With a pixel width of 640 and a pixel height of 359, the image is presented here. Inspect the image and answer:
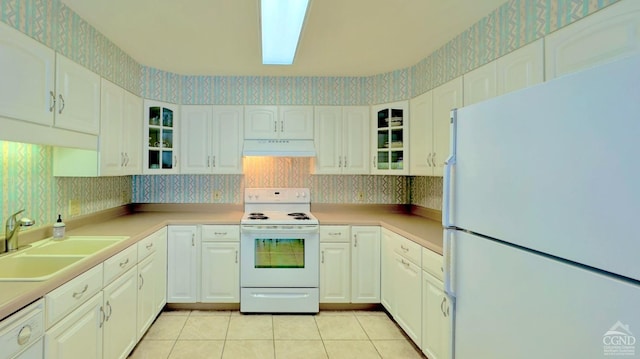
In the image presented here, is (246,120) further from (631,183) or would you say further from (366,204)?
(631,183)

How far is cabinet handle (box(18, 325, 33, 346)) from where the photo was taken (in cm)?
115

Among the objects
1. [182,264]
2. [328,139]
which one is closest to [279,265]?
[182,264]

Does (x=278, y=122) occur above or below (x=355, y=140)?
above

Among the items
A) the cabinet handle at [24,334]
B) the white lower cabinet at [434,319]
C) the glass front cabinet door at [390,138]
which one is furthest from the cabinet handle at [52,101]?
the glass front cabinet door at [390,138]

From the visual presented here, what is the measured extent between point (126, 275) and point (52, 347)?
758mm

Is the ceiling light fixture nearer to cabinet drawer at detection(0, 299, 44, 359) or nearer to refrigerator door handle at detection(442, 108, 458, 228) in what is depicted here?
refrigerator door handle at detection(442, 108, 458, 228)

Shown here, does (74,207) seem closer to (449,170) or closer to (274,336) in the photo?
(274,336)

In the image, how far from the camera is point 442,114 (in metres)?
2.49

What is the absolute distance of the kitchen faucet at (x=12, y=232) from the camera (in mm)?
1712

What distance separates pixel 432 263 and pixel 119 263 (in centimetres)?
203

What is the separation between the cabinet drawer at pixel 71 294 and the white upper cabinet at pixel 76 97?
0.91m

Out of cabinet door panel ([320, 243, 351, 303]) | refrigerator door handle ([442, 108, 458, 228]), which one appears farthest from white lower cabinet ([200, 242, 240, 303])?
refrigerator door handle ([442, 108, 458, 228])

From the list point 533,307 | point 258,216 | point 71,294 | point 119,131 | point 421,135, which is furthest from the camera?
point 258,216

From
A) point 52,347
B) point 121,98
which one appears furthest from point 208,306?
point 121,98
